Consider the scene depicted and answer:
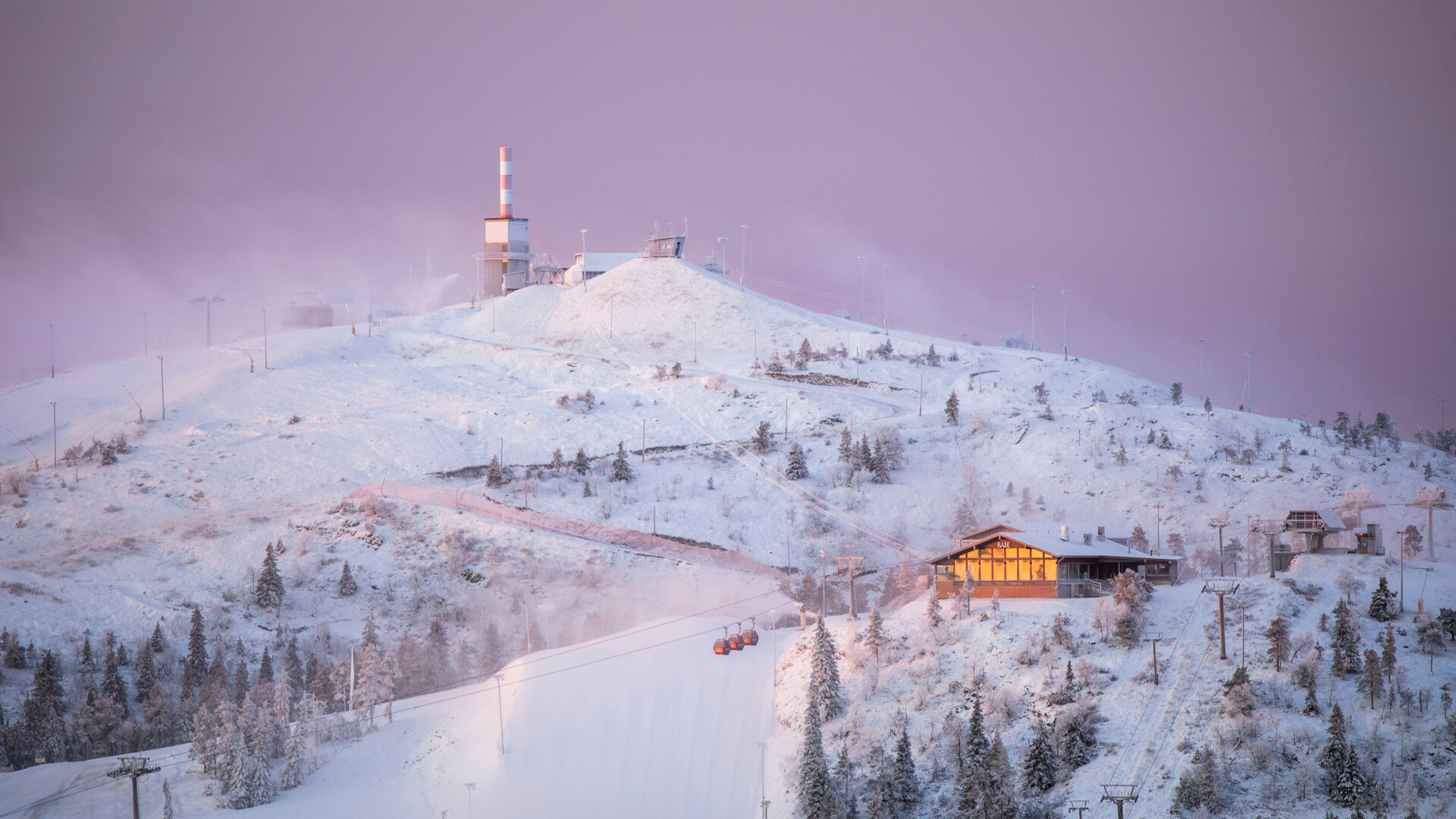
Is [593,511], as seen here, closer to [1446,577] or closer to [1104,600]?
[1104,600]

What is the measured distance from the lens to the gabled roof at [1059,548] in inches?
2603

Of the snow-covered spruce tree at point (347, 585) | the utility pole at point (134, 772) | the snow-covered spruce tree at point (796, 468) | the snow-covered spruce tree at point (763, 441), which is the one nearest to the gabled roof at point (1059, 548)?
the snow-covered spruce tree at point (796, 468)

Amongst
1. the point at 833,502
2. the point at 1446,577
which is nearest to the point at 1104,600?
the point at 1446,577

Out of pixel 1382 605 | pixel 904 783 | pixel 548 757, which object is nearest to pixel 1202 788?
pixel 904 783

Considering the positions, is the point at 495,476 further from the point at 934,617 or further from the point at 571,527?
the point at 934,617

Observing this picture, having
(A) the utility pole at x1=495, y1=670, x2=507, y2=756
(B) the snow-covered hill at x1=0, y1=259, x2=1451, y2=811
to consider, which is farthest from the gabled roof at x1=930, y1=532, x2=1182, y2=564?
(A) the utility pole at x1=495, y1=670, x2=507, y2=756

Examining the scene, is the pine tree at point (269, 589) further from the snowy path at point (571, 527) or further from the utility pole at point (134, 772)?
the utility pole at point (134, 772)

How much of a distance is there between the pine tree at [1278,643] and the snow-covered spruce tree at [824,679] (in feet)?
61.4

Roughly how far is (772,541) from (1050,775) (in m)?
47.4

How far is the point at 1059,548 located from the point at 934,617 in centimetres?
851

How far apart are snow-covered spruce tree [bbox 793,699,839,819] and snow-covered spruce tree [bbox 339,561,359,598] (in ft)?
143

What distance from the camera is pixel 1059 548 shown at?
6712 cm

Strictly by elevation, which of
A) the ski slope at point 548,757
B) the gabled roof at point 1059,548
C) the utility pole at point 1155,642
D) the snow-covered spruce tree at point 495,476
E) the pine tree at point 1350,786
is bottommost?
the ski slope at point 548,757

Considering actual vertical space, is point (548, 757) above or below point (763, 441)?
below
